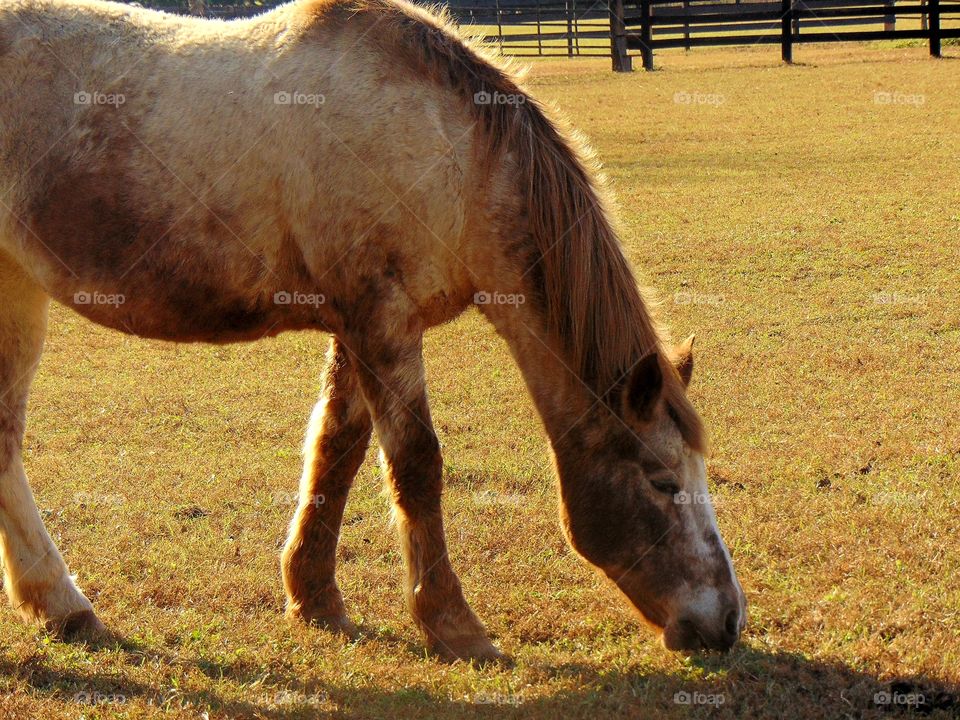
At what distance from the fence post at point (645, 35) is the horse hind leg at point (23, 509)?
87.0 feet

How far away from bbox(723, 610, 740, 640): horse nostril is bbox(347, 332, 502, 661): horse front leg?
0.90 m

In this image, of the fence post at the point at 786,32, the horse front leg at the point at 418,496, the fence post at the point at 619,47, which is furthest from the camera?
the fence post at the point at 619,47

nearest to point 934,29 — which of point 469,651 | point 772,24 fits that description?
point 772,24

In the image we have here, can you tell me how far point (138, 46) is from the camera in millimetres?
4383

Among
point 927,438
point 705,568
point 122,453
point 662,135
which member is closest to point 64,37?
point 122,453

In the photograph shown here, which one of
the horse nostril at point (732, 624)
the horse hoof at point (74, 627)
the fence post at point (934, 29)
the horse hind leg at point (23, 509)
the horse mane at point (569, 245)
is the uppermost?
the fence post at point (934, 29)

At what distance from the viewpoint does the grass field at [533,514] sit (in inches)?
156

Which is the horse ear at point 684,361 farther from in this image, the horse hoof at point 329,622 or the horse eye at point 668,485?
the horse hoof at point 329,622

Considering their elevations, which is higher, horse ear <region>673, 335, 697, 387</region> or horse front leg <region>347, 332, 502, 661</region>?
horse ear <region>673, 335, 697, 387</region>

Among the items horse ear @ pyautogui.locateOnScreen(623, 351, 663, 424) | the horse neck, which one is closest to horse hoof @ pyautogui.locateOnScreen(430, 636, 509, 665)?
the horse neck

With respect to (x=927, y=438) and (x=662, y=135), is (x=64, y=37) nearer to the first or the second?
(x=927, y=438)

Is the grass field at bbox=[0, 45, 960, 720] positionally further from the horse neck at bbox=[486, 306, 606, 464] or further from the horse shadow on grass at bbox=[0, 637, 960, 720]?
the horse neck at bbox=[486, 306, 606, 464]

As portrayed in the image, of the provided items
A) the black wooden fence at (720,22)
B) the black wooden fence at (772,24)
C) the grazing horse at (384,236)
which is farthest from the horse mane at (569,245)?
the black wooden fence at (772,24)

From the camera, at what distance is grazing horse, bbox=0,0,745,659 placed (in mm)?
4035
